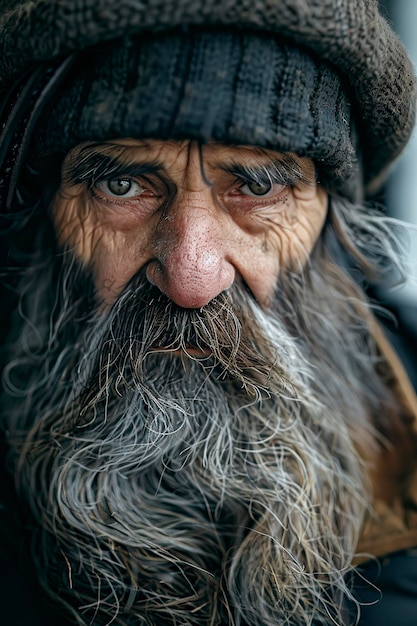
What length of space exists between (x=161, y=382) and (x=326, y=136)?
1.67ft

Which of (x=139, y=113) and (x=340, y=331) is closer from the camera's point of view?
(x=139, y=113)

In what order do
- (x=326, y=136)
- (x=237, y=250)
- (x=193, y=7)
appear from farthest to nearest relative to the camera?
1. (x=237, y=250)
2. (x=326, y=136)
3. (x=193, y=7)

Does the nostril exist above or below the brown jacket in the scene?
above

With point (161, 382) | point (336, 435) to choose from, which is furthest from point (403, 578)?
point (161, 382)

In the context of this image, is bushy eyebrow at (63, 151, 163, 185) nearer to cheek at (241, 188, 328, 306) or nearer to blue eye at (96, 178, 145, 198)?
blue eye at (96, 178, 145, 198)

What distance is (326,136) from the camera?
3.53ft

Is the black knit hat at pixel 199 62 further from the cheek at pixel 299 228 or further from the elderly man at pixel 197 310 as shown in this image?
the cheek at pixel 299 228

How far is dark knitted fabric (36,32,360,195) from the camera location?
97 cm

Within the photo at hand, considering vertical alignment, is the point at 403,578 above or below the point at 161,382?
below

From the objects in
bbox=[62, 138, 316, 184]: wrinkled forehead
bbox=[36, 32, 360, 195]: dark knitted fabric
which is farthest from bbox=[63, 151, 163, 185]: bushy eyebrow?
bbox=[36, 32, 360, 195]: dark knitted fabric

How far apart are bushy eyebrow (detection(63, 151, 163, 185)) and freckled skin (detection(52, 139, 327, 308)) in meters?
0.01

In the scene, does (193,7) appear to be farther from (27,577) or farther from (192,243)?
(27,577)

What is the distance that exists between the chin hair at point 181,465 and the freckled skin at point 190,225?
43mm

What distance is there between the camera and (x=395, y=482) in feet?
4.88
